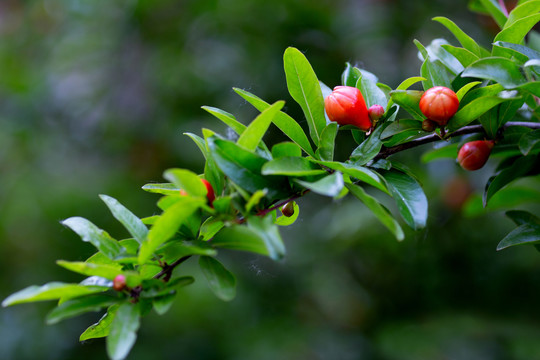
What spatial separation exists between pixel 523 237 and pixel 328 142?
286 millimetres

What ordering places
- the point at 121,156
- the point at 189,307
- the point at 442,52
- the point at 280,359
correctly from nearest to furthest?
the point at 442,52 < the point at 280,359 < the point at 189,307 < the point at 121,156

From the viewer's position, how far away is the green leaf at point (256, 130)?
46 cm

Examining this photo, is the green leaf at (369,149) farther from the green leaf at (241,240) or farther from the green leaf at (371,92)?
the green leaf at (241,240)

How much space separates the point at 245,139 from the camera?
1.59 ft

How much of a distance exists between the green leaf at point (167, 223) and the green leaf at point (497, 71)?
1.04 ft

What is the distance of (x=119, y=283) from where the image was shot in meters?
0.46

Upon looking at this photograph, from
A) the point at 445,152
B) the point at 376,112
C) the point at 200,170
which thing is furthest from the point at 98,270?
the point at 200,170

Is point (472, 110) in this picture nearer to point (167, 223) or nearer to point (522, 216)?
point (522, 216)

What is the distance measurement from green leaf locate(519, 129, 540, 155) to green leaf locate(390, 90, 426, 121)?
0.12 m

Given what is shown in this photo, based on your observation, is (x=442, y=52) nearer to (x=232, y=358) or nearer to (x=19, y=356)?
(x=232, y=358)

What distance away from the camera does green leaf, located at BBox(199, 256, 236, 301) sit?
459 millimetres

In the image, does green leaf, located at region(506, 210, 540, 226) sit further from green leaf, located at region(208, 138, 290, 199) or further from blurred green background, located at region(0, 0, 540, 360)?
blurred green background, located at region(0, 0, 540, 360)

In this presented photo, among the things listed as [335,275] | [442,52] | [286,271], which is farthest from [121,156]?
[442,52]

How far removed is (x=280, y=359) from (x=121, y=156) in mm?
1289
